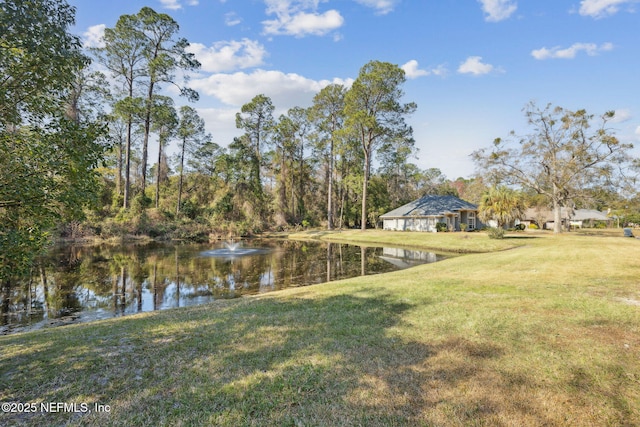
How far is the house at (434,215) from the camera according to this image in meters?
34.8

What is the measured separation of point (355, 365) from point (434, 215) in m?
33.1

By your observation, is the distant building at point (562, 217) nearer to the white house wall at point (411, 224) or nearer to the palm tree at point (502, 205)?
the palm tree at point (502, 205)

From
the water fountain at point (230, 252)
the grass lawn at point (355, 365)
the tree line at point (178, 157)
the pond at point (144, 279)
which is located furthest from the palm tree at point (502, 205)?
the grass lawn at point (355, 365)

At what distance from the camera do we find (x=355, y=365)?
12.2 ft

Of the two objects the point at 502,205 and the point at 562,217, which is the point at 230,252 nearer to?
the point at 502,205

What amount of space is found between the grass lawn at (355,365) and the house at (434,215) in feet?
95.8

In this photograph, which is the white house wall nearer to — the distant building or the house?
the house

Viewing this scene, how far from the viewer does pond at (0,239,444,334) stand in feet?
28.2

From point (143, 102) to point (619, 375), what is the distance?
36.7 m

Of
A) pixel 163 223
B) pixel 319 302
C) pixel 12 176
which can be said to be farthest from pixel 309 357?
→ pixel 163 223

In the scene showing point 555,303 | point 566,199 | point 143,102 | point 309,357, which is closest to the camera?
point 309,357

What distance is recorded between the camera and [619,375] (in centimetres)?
336

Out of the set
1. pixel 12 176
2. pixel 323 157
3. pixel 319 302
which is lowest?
pixel 319 302

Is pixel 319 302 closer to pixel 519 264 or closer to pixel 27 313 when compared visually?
pixel 27 313
